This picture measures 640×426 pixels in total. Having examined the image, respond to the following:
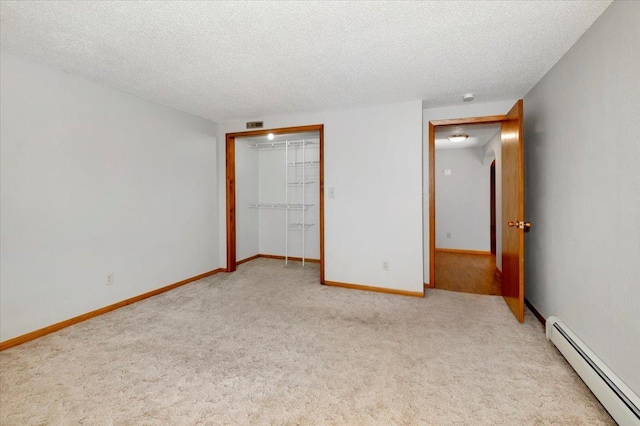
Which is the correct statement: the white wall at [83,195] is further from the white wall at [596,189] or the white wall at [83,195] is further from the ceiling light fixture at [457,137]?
the ceiling light fixture at [457,137]

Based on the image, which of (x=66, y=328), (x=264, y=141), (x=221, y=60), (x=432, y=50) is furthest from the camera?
(x=264, y=141)

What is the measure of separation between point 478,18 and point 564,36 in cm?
76

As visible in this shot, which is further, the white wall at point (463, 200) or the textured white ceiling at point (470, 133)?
the white wall at point (463, 200)

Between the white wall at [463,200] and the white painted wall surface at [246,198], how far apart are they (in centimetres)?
414

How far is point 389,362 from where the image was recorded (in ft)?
6.97

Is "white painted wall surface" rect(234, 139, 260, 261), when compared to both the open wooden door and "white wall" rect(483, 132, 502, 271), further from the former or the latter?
"white wall" rect(483, 132, 502, 271)

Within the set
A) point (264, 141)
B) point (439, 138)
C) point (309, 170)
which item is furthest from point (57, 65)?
point (439, 138)

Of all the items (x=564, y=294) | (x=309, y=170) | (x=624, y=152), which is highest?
(x=309, y=170)

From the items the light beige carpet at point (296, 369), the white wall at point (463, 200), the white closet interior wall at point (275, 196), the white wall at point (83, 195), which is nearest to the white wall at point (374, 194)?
the light beige carpet at point (296, 369)

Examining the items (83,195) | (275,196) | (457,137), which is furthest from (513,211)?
(83,195)

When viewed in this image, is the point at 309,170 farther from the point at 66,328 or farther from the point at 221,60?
the point at 66,328

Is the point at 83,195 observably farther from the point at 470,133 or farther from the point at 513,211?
the point at 470,133

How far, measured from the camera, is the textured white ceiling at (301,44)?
179 centimetres

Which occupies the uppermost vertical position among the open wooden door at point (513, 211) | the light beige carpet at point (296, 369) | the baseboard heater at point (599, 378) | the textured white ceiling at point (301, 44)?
the textured white ceiling at point (301, 44)
